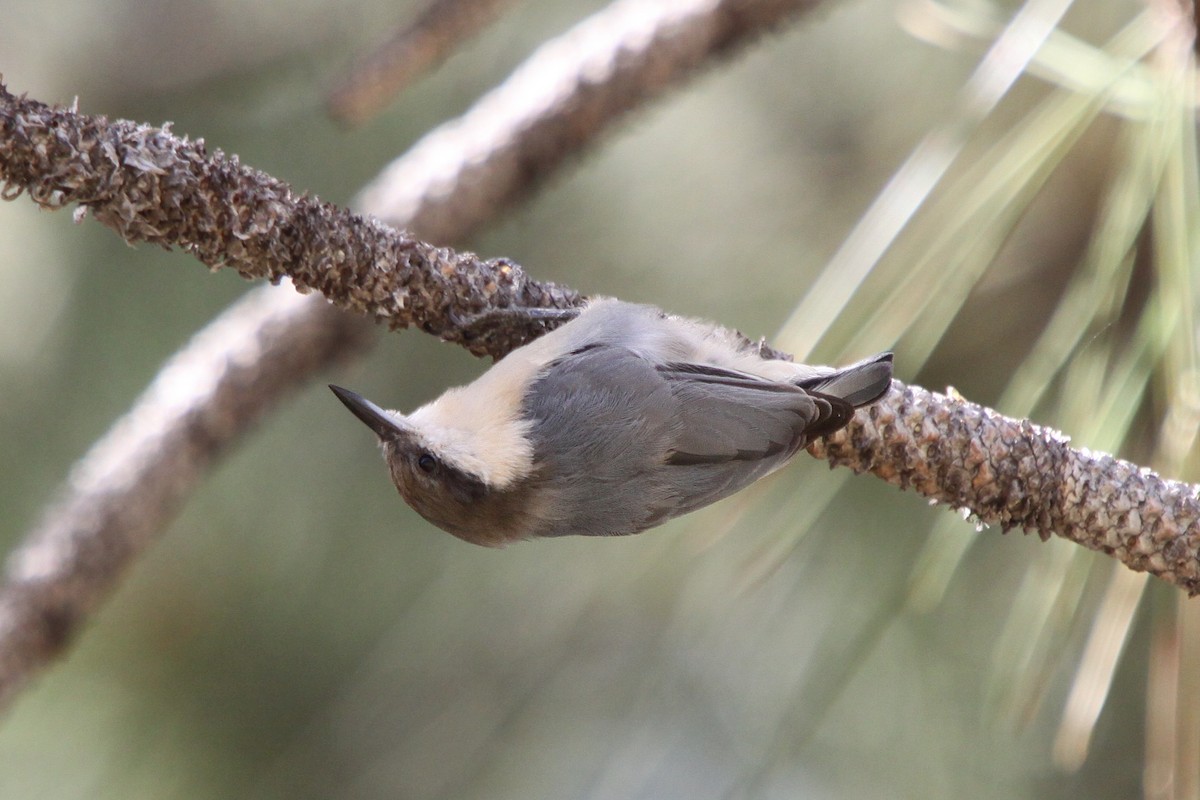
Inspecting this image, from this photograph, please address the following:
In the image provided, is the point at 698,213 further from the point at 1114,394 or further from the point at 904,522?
the point at 1114,394

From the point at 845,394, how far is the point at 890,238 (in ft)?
0.55

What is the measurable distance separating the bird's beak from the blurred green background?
325 millimetres

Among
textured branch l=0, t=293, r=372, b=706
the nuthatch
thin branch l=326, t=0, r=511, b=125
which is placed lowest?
textured branch l=0, t=293, r=372, b=706

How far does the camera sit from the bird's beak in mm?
1297

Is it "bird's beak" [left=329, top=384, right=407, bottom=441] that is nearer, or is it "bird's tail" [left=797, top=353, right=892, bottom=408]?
"bird's tail" [left=797, top=353, right=892, bottom=408]

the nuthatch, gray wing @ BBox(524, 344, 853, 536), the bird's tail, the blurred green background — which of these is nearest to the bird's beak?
the nuthatch

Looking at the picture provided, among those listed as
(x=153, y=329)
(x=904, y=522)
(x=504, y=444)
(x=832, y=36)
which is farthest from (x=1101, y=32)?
(x=153, y=329)

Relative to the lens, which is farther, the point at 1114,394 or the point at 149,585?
the point at 149,585

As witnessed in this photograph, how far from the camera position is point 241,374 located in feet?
4.96

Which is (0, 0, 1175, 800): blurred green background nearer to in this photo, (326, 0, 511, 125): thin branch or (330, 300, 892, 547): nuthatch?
(330, 300, 892, 547): nuthatch

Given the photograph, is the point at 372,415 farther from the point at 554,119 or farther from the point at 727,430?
the point at 554,119

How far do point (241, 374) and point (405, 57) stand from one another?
489 millimetres

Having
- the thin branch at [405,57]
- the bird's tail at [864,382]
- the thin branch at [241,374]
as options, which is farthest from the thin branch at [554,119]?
the bird's tail at [864,382]

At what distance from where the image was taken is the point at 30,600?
4.64 feet
